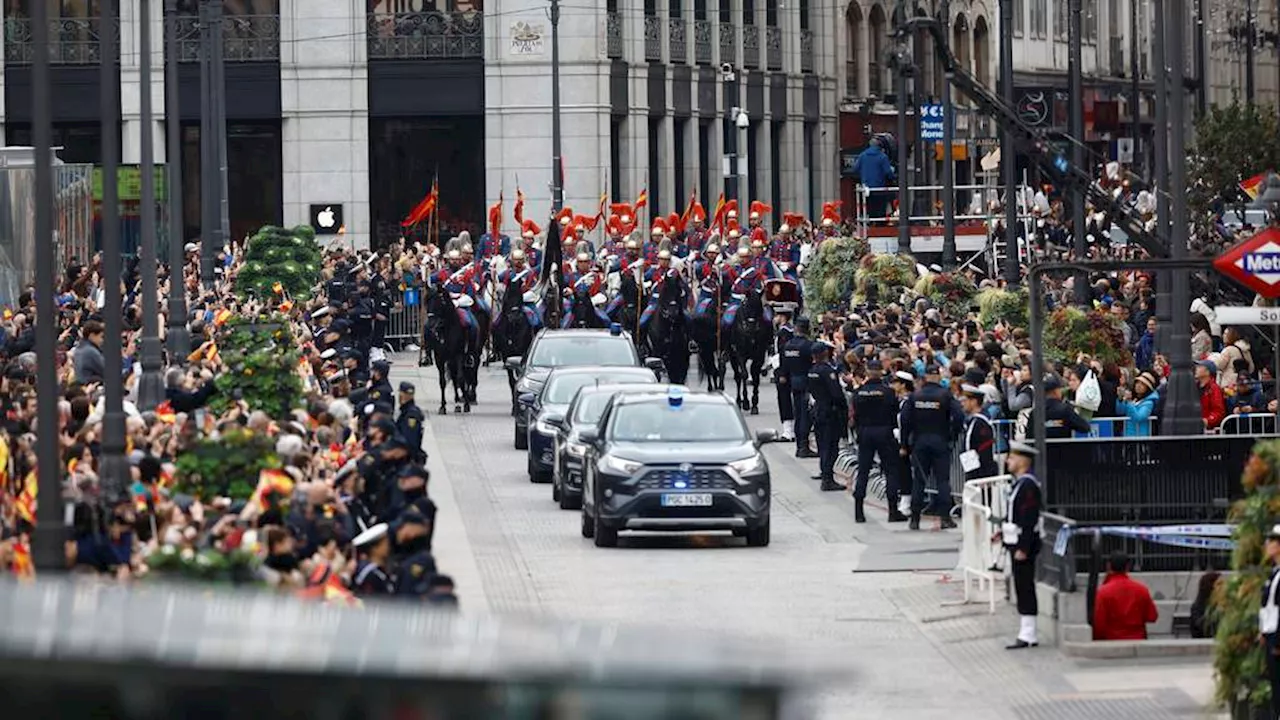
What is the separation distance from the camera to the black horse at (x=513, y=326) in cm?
4441

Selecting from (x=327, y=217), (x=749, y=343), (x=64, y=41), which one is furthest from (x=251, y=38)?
(x=749, y=343)

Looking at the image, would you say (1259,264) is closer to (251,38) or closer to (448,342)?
(448,342)

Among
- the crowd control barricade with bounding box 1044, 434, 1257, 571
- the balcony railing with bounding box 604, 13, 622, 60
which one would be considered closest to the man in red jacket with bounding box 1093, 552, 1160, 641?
the crowd control barricade with bounding box 1044, 434, 1257, 571

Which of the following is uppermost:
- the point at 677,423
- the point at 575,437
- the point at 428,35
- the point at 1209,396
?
the point at 428,35

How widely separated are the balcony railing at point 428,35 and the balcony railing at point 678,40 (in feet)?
20.9

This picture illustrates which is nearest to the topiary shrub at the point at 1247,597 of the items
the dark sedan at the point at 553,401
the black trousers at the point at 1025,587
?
the black trousers at the point at 1025,587

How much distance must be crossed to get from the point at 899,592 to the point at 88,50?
5325 cm

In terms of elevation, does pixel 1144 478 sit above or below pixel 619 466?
above

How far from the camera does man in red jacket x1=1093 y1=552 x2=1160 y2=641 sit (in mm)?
20141

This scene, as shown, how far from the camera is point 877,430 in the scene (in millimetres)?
28562

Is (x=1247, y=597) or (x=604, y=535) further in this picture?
(x=604, y=535)

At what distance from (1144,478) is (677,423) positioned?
5.90 metres

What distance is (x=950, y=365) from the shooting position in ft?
94.9

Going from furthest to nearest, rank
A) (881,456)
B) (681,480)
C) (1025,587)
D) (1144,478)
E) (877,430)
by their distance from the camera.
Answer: (881,456)
(877,430)
(681,480)
(1144,478)
(1025,587)
